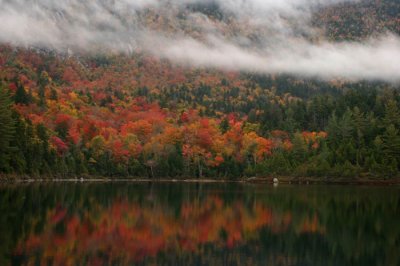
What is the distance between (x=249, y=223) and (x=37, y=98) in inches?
4616

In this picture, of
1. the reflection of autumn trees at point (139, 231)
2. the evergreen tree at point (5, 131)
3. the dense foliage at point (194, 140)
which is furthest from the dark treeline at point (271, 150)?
the reflection of autumn trees at point (139, 231)

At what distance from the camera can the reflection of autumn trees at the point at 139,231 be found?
93.9ft

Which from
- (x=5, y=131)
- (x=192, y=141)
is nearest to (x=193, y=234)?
(x=5, y=131)

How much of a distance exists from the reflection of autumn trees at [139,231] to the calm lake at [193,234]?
53 mm

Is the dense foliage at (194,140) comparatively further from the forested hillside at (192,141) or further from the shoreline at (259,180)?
the shoreline at (259,180)

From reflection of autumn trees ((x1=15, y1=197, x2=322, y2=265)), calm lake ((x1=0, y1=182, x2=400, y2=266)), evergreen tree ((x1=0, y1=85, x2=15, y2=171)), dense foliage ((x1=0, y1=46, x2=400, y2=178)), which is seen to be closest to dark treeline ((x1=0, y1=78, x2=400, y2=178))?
evergreen tree ((x1=0, y1=85, x2=15, y2=171))

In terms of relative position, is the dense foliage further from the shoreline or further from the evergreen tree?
the shoreline

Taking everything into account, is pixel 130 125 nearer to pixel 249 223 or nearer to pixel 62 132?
pixel 62 132

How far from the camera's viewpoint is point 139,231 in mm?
36969

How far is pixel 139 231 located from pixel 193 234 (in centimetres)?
377

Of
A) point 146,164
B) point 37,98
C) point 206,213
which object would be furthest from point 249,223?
point 37,98

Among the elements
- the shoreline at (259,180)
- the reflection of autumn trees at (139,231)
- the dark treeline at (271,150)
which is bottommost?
the reflection of autumn trees at (139,231)

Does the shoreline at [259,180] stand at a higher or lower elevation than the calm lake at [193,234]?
higher

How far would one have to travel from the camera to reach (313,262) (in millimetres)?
28109
